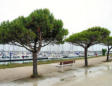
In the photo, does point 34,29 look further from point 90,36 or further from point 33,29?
point 90,36

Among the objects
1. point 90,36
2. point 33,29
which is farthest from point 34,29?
point 90,36

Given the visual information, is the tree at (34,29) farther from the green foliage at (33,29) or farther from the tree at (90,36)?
the tree at (90,36)

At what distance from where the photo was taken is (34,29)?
8570mm

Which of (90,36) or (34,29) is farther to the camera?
(90,36)

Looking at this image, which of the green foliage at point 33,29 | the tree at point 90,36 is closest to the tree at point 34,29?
the green foliage at point 33,29

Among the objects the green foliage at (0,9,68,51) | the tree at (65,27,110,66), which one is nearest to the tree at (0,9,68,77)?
the green foliage at (0,9,68,51)

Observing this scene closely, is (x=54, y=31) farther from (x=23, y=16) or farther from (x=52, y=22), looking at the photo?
(x=23, y=16)

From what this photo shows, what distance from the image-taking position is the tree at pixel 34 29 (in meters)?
7.54

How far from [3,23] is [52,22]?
351cm

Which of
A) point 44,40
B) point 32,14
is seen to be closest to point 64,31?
point 44,40

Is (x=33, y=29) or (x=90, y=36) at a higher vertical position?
(x=33, y=29)

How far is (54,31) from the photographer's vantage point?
9039 mm

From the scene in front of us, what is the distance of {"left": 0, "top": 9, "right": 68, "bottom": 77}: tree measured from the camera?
754 centimetres

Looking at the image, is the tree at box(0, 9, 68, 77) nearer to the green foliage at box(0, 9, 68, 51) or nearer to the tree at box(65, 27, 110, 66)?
the green foliage at box(0, 9, 68, 51)
